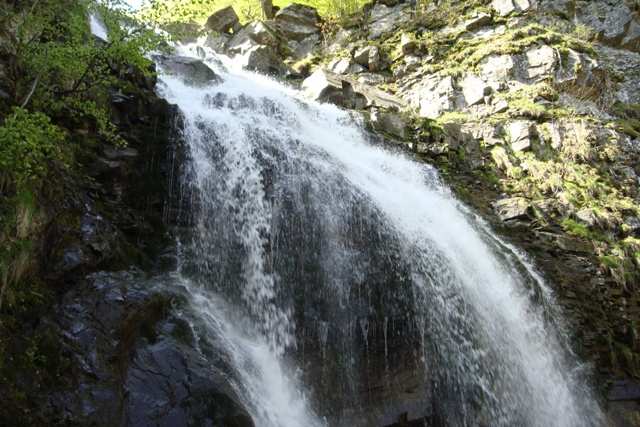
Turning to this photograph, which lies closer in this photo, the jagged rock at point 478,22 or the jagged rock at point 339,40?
the jagged rock at point 478,22

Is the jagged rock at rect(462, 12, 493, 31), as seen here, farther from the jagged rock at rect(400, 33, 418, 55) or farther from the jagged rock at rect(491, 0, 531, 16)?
the jagged rock at rect(400, 33, 418, 55)

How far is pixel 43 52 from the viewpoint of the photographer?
248 inches

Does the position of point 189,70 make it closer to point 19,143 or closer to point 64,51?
point 64,51

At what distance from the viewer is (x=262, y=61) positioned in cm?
1983

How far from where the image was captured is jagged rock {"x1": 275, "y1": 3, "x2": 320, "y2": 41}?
78.7ft

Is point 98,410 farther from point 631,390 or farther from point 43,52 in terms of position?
point 631,390

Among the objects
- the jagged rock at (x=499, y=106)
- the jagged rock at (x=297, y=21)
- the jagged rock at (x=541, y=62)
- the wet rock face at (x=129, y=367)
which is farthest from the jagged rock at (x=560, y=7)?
the wet rock face at (x=129, y=367)

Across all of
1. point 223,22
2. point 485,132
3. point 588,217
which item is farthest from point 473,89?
point 223,22

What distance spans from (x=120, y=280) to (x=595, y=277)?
1001cm

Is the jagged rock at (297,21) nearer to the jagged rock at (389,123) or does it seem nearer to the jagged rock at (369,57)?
the jagged rock at (369,57)

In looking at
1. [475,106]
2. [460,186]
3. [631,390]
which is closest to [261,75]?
[475,106]

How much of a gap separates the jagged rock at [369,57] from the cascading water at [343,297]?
1057cm

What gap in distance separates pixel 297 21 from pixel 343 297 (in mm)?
19526

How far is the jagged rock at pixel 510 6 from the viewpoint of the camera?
19.8 metres
